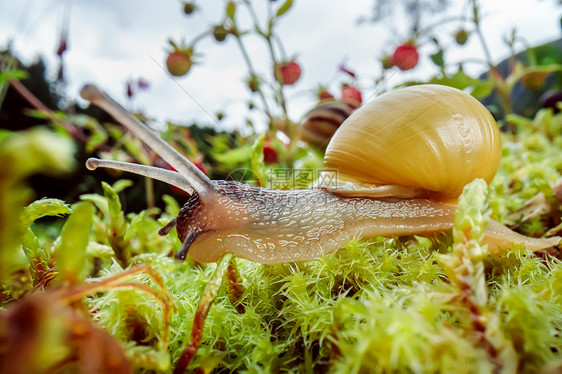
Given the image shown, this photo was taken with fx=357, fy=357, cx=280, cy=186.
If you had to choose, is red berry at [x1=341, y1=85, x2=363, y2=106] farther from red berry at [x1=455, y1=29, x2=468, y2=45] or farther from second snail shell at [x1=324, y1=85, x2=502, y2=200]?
second snail shell at [x1=324, y1=85, x2=502, y2=200]

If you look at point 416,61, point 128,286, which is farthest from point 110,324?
point 416,61

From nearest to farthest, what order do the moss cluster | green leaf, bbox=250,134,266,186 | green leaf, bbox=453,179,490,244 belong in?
Answer: the moss cluster, green leaf, bbox=453,179,490,244, green leaf, bbox=250,134,266,186

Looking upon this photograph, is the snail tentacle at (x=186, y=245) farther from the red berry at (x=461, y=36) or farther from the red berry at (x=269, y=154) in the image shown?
the red berry at (x=461, y=36)

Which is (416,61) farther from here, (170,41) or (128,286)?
(128,286)

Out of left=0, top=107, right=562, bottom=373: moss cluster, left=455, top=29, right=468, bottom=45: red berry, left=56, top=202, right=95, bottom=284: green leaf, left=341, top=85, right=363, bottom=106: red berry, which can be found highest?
left=455, top=29, right=468, bottom=45: red berry

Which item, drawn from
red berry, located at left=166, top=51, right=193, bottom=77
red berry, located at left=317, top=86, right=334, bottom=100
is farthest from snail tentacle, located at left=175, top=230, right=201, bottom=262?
red berry, located at left=317, top=86, right=334, bottom=100

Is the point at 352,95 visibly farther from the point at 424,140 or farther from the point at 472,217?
the point at 472,217
